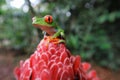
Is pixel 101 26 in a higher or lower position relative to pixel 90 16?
lower

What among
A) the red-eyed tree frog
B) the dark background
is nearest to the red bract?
the red-eyed tree frog

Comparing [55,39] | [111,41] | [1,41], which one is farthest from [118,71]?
[55,39]

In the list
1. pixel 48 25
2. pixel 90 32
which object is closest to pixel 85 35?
pixel 90 32

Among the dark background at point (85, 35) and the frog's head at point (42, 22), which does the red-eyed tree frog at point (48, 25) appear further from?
the dark background at point (85, 35)

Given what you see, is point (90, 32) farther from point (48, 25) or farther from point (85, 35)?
point (48, 25)

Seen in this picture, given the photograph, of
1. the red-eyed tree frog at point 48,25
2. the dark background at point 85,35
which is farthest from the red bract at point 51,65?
the dark background at point 85,35

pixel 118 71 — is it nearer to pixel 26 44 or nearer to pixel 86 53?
pixel 86 53
